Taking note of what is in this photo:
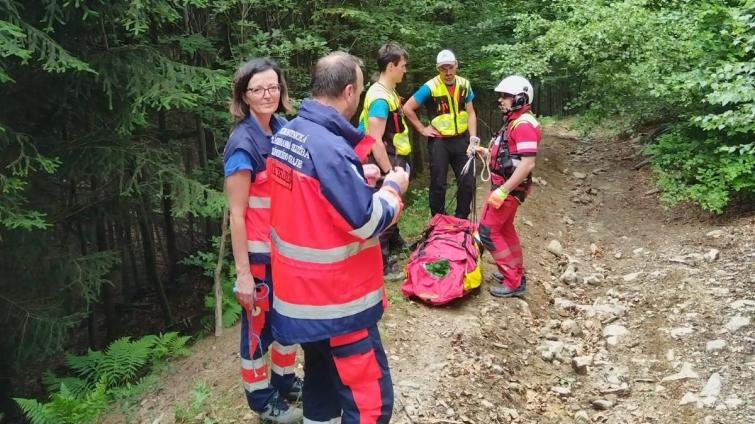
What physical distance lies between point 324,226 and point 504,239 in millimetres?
3494

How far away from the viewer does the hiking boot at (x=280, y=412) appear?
356cm

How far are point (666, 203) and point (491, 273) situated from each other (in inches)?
157

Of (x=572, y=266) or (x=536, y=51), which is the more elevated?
(x=536, y=51)

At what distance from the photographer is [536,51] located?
32.0 feet

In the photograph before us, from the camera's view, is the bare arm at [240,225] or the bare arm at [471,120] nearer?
the bare arm at [240,225]

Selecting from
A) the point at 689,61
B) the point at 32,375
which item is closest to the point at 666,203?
the point at 689,61

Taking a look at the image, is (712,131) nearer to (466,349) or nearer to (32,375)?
(466,349)

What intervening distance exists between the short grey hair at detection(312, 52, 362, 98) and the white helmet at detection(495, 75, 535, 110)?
9.66 feet

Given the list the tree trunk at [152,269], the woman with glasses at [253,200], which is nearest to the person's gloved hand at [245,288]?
the woman with glasses at [253,200]

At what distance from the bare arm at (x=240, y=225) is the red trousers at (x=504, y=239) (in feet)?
9.77

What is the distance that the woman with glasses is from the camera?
314cm

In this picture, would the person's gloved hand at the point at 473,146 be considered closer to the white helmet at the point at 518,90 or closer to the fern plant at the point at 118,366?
the white helmet at the point at 518,90

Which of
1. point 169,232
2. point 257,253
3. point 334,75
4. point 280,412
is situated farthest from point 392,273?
point 169,232

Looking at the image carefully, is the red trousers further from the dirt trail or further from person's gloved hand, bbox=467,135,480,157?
person's gloved hand, bbox=467,135,480,157
